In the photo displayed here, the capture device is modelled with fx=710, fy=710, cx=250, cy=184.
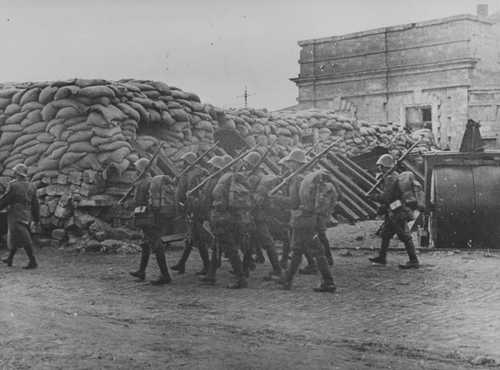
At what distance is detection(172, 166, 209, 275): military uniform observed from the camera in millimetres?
9031

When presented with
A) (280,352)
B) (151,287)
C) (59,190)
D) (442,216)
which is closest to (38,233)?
(59,190)

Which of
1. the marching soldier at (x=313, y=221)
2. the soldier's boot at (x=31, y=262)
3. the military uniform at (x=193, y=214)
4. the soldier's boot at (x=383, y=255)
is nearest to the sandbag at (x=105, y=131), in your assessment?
the soldier's boot at (x=31, y=262)

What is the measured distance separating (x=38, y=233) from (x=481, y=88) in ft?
57.7

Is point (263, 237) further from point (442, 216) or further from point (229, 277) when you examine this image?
point (442, 216)

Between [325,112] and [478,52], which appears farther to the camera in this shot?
[478,52]

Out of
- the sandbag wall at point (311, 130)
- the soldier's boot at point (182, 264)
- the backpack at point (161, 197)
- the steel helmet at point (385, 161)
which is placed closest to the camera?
the backpack at point (161, 197)

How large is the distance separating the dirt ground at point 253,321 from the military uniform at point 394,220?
0.93 ft

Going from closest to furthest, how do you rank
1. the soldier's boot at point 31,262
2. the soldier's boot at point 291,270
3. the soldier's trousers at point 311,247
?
the soldier's trousers at point 311,247 < the soldier's boot at point 291,270 < the soldier's boot at point 31,262

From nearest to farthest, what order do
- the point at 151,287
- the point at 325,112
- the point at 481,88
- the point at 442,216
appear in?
1. the point at 151,287
2. the point at 442,216
3. the point at 325,112
4. the point at 481,88

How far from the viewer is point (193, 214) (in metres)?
9.05

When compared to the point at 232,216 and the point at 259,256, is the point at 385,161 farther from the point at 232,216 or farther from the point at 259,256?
the point at 232,216

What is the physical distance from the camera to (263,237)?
29.3 feet

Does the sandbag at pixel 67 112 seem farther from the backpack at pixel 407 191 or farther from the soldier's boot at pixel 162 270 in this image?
the backpack at pixel 407 191

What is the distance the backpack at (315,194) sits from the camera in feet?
25.2
